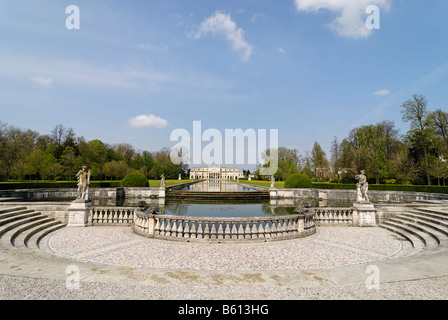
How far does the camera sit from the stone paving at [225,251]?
664cm

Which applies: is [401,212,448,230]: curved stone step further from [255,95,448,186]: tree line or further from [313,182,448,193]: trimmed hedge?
[255,95,448,186]: tree line

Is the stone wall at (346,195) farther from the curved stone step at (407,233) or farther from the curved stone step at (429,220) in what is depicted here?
the curved stone step at (407,233)

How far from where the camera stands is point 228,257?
7.27 meters

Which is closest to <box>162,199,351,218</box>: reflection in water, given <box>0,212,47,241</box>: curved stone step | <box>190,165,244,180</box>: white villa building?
<box>0,212,47,241</box>: curved stone step

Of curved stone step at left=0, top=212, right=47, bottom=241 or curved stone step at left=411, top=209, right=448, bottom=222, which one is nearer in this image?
curved stone step at left=0, top=212, right=47, bottom=241

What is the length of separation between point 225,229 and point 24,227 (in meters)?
7.86

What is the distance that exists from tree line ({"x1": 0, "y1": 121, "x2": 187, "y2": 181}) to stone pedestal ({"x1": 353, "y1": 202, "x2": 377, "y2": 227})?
127 ft

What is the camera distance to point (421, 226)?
1027 cm

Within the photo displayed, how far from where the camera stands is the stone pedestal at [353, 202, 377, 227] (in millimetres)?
12398

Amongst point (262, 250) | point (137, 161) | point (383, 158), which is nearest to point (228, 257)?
point (262, 250)

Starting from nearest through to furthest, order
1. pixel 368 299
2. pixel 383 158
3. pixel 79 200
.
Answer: pixel 368 299 < pixel 79 200 < pixel 383 158

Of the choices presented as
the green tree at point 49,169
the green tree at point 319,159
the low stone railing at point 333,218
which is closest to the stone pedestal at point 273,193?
the low stone railing at point 333,218

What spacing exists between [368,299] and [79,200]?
1227 cm
